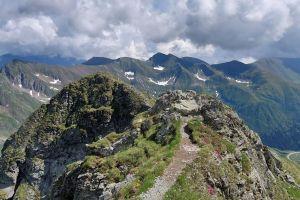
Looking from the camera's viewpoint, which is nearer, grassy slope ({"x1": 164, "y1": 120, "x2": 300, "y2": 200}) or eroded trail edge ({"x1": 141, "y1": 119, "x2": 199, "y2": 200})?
eroded trail edge ({"x1": 141, "y1": 119, "x2": 199, "y2": 200})

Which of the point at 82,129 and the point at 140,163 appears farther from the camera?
the point at 82,129

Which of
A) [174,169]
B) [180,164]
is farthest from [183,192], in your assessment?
[180,164]

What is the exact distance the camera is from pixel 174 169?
5362 centimetres

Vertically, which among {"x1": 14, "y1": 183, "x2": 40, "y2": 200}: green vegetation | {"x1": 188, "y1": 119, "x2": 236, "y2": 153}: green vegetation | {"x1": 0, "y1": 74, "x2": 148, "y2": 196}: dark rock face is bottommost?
{"x1": 14, "y1": 183, "x2": 40, "y2": 200}: green vegetation

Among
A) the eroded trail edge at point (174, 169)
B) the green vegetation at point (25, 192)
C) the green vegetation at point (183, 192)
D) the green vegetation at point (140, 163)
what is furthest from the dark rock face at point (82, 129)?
the green vegetation at point (183, 192)

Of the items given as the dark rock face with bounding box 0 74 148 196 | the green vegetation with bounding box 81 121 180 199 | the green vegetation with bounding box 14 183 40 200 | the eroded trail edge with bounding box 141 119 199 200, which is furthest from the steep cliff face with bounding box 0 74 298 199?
the green vegetation with bounding box 14 183 40 200

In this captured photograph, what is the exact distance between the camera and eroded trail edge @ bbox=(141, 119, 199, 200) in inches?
1962

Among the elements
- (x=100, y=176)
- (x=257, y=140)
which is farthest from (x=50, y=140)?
(x=100, y=176)

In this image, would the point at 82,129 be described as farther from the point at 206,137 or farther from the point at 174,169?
the point at 174,169

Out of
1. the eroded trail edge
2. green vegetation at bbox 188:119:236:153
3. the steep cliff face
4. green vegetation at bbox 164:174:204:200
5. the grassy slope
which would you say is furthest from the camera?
green vegetation at bbox 188:119:236:153

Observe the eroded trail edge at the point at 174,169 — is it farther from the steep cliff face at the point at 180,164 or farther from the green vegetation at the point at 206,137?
the green vegetation at the point at 206,137

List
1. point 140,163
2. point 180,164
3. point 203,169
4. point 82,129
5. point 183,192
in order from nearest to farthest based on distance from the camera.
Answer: point 183,192
point 180,164
point 203,169
point 140,163
point 82,129

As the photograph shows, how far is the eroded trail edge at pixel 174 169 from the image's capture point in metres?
49.8

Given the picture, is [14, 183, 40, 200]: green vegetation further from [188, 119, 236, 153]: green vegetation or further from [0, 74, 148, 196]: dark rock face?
[188, 119, 236, 153]: green vegetation
